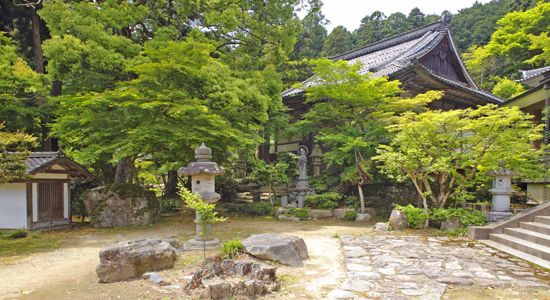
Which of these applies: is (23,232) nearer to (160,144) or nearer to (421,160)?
(160,144)

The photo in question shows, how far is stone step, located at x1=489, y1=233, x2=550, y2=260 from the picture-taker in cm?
654

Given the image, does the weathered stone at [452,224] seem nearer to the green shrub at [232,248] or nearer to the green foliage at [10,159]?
the green shrub at [232,248]

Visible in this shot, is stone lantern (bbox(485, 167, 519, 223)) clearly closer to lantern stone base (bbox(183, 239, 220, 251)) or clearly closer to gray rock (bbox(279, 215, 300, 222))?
gray rock (bbox(279, 215, 300, 222))

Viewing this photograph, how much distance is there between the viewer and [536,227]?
7.67 m

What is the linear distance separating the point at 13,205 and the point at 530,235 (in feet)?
51.0

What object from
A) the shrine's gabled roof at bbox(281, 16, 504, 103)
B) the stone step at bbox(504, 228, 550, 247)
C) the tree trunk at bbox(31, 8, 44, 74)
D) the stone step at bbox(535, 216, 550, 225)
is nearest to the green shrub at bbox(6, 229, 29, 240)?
the tree trunk at bbox(31, 8, 44, 74)

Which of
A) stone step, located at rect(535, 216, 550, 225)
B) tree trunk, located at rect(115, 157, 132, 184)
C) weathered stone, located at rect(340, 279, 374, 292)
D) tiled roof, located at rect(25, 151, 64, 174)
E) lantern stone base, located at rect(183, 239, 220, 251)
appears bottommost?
lantern stone base, located at rect(183, 239, 220, 251)

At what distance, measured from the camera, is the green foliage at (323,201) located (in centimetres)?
1405

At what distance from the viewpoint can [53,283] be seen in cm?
569

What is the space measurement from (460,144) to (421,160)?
139 cm

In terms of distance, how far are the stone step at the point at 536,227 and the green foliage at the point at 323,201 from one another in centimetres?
697

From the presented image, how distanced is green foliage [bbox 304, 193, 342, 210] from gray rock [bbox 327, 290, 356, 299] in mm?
9064

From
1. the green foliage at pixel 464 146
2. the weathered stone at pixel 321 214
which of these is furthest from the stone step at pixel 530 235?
the weathered stone at pixel 321 214

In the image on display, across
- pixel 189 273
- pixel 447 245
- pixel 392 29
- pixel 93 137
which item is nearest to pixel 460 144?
pixel 447 245
